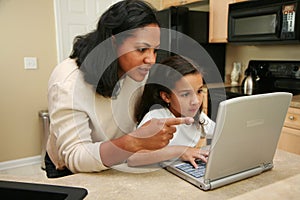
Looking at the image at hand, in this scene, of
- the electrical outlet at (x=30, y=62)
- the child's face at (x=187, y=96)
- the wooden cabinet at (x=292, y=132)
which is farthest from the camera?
the electrical outlet at (x=30, y=62)

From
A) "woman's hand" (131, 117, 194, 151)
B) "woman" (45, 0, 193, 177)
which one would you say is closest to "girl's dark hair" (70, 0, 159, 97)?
"woman" (45, 0, 193, 177)

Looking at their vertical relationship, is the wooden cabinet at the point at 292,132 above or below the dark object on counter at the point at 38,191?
below

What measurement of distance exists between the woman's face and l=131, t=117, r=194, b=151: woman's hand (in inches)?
13.7

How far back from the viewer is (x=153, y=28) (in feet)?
3.37

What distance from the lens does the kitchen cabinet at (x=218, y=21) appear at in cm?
274

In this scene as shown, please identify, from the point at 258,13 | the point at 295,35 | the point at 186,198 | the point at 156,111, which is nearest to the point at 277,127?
the point at 186,198

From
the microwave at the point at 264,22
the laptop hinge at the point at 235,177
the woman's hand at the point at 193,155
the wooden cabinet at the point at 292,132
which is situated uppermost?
the microwave at the point at 264,22

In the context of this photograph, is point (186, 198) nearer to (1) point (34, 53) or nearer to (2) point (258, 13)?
(2) point (258, 13)

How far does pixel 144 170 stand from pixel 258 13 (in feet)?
6.36

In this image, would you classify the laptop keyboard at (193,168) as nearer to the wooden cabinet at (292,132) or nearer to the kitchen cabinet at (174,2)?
the wooden cabinet at (292,132)

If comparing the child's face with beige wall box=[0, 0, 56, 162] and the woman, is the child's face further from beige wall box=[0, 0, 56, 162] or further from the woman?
beige wall box=[0, 0, 56, 162]

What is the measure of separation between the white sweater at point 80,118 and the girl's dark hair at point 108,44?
0.12 feet

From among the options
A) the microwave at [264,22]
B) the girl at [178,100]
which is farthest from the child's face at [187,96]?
the microwave at [264,22]

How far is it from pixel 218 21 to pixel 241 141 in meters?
2.32
